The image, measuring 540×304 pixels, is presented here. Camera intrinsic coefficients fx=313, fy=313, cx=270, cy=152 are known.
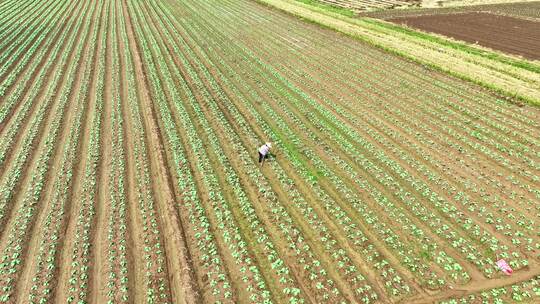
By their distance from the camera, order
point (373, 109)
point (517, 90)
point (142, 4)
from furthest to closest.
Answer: point (142, 4) → point (517, 90) → point (373, 109)

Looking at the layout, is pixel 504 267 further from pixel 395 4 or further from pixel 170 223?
pixel 395 4

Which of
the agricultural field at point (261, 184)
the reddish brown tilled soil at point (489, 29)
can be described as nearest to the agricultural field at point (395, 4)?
the reddish brown tilled soil at point (489, 29)

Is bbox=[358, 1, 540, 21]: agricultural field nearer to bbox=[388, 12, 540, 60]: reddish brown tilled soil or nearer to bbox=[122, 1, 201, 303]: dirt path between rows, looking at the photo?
bbox=[388, 12, 540, 60]: reddish brown tilled soil

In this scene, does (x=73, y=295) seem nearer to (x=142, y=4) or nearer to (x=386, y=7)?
(x=142, y=4)

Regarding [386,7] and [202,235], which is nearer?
[202,235]

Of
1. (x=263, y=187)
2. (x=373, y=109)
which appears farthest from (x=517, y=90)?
(x=263, y=187)

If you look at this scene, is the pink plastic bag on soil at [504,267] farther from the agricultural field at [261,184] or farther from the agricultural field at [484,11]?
the agricultural field at [484,11]
